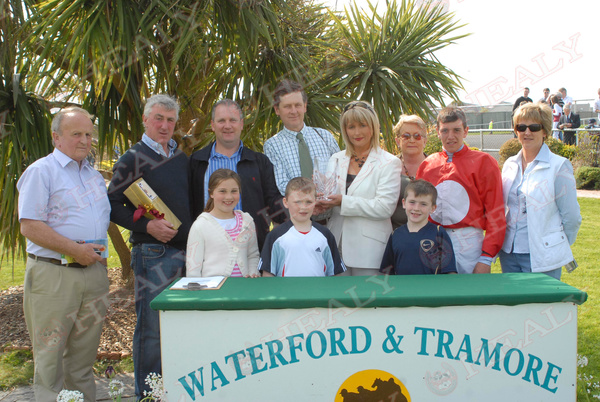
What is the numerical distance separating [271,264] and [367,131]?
1018 millimetres

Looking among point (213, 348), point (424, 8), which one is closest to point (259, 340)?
point (213, 348)

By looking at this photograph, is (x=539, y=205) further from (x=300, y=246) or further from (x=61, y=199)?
(x=61, y=199)

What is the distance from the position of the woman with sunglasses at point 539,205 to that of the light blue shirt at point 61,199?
2.46 meters

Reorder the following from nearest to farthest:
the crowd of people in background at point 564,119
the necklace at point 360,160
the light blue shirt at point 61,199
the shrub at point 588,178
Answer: the light blue shirt at point 61,199 → the necklace at point 360,160 → the shrub at point 588,178 → the crowd of people in background at point 564,119

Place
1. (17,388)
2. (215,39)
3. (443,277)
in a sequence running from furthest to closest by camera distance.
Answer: (215,39)
(17,388)
(443,277)

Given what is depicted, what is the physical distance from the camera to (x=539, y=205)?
9.66 ft

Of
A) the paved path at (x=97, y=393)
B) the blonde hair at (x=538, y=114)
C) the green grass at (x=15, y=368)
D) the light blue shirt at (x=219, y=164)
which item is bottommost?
the paved path at (x=97, y=393)

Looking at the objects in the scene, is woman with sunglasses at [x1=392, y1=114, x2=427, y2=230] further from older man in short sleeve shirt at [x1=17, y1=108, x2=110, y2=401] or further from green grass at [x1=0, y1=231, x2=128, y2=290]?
green grass at [x1=0, y1=231, x2=128, y2=290]

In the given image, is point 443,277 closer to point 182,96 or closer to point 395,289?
point 395,289

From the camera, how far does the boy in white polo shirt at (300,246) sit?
113 inches

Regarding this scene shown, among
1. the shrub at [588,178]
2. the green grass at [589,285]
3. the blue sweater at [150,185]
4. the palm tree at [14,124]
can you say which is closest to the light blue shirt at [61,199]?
the blue sweater at [150,185]

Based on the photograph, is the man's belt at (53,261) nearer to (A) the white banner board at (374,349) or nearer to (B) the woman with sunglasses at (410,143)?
(A) the white banner board at (374,349)

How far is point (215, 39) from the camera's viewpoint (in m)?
4.28

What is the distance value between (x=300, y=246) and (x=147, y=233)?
97 centimetres
